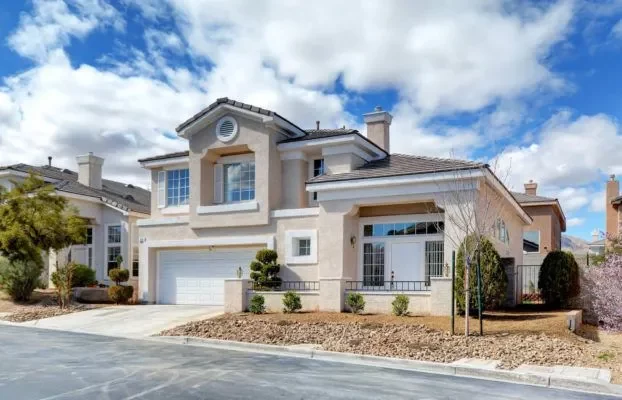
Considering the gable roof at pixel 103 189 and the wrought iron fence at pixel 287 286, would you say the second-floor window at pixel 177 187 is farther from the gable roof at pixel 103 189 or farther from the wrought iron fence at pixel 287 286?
the wrought iron fence at pixel 287 286

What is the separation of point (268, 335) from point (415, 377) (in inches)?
218

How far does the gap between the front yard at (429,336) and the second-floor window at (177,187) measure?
860 centimetres

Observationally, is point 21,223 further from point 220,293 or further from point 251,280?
point 251,280

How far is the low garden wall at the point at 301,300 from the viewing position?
1917 cm

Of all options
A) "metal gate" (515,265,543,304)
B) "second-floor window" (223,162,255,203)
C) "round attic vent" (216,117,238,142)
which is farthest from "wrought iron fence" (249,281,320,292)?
"metal gate" (515,265,543,304)

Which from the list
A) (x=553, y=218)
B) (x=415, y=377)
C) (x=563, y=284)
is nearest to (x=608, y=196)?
(x=553, y=218)

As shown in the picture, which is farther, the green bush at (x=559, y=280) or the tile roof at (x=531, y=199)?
the tile roof at (x=531, y=199)

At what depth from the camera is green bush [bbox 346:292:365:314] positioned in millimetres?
17945

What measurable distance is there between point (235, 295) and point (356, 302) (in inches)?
175

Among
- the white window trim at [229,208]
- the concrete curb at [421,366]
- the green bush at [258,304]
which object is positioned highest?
the white window trim at [229,208]

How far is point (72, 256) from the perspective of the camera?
30078 mm

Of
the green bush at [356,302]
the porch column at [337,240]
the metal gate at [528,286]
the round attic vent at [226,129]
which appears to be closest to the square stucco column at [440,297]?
the green bush at [356,302]

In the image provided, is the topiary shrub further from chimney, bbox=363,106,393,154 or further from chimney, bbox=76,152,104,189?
chimney, bbox=76,152,104,189

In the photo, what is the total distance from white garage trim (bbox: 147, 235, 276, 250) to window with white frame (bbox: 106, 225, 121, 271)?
203 inches
